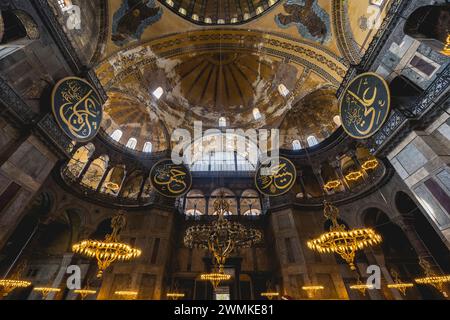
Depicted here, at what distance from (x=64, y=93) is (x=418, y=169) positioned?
39.7 ft

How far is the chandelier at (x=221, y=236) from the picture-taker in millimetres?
6539

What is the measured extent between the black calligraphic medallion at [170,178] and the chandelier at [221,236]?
3.87 meters

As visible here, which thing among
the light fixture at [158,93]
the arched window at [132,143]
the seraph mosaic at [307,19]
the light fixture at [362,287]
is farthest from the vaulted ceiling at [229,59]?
the light fixture at [362,287]

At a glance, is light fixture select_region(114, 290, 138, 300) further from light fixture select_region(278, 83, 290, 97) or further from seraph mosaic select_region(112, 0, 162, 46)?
light fixture select_region(278, 83, 290, 97)

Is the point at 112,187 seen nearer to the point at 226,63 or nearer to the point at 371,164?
the point at 226,63

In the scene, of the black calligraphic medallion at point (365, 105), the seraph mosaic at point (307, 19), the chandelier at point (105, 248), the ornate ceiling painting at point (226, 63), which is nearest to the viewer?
the chandelier at point (105, 248)

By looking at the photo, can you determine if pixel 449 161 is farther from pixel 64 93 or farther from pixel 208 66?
pixel 208 66

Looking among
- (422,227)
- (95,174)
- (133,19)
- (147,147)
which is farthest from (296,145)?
(95,174)

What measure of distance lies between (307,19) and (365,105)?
6091mm

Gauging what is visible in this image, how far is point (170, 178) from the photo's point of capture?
36.7ft

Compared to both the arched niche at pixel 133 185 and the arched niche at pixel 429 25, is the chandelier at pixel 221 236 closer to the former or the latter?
the arched niche at pixel 133 185
